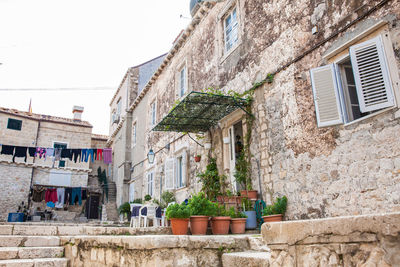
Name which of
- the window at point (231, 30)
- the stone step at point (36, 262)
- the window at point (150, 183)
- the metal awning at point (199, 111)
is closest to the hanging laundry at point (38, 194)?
the window at point (150, 183)

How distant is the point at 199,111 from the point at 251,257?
574 centimetres

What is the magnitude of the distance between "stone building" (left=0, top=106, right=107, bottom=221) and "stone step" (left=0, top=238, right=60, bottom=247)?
1783cm

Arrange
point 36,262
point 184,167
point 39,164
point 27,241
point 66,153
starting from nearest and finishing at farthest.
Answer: point 36,262
point 27,241
point 184,167
point 66,153
point 39,164

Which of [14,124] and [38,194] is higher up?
[14,124]

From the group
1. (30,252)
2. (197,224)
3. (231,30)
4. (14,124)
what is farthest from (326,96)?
(14,124)

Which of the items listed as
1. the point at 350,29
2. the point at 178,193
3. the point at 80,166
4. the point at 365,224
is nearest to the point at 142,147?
the point at 178,193

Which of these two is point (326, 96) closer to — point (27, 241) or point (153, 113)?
point (27, 241)

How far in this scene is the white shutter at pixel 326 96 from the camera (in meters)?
5.34

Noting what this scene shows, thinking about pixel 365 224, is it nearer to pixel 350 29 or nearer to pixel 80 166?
pixel 350 29

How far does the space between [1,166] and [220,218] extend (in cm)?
2039

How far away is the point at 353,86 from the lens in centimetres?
554

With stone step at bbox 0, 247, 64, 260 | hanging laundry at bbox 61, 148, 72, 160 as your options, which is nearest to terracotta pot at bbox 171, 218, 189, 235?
stone step at bbox 0, 247, 64, 260

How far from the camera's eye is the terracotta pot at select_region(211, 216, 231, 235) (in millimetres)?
5305

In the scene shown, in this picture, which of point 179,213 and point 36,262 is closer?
point 36,262
